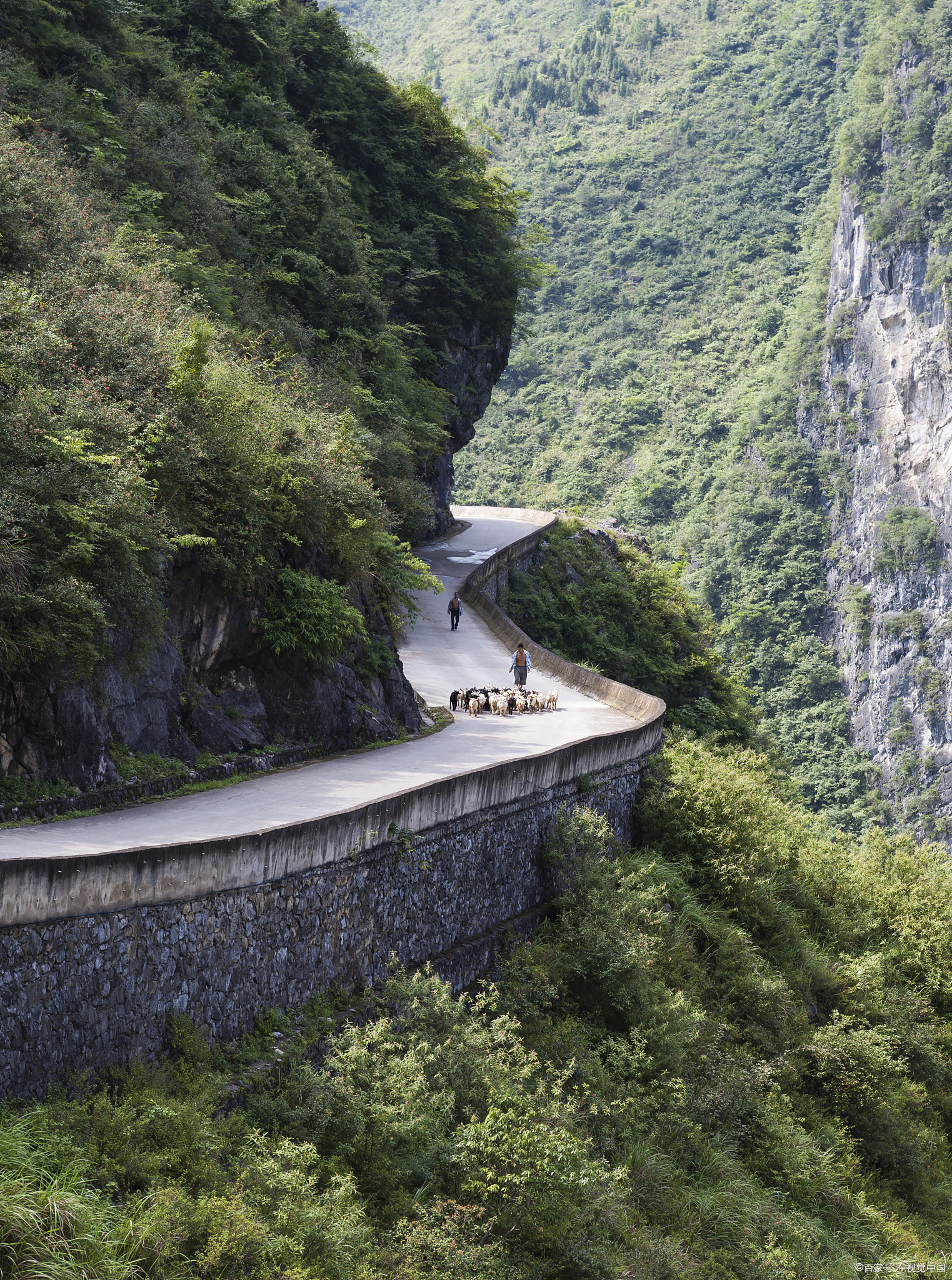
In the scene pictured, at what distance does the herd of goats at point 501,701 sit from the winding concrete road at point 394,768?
0.20 m

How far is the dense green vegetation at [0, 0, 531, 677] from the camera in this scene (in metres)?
10.7

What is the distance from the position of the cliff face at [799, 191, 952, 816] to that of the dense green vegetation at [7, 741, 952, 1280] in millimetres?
68086

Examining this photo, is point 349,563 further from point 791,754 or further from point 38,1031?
point 791,754

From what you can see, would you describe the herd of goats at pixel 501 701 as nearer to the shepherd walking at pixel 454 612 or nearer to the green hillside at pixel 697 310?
the shepherd walking at pixel 454 612

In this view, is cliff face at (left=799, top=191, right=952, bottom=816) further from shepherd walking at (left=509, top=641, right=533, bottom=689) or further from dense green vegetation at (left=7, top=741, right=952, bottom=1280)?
dense green vegetation at (left=7, top=741, right=952, bottom=1280)

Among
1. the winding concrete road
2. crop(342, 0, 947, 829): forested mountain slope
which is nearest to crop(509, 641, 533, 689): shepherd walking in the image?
the winding concrete road

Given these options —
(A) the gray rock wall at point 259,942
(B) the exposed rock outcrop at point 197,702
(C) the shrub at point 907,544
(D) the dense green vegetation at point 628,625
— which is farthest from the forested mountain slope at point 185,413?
(C) the shrub at point 907,544

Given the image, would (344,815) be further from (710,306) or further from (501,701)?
(710,306)

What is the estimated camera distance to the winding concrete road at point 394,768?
369 inches

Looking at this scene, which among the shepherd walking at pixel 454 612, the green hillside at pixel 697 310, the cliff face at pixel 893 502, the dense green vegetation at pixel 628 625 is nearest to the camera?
the shepherd walking at pixel 454 612

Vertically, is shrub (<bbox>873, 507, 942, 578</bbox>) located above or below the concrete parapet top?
above

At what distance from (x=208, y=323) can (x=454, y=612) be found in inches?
546

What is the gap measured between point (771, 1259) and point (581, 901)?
4686 mm

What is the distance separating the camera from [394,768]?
14.1 meters
